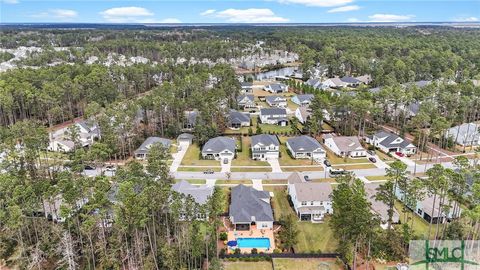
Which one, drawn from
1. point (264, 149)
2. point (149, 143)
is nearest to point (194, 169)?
point (149, 143)

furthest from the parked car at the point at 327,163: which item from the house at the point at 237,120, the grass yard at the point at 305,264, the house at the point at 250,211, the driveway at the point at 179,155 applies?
the grass yard at the point at 305,264

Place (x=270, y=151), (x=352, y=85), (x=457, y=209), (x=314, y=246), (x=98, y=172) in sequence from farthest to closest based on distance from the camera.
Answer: (x=352, y=85) < (x=270, y=151) < (x=98, y=172) < (x=457, y=209) < (x=314, y=246)

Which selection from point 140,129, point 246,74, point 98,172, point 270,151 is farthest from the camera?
point 246,74

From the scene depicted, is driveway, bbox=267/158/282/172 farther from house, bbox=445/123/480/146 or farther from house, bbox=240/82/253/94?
house, bbox=240/82/253/94

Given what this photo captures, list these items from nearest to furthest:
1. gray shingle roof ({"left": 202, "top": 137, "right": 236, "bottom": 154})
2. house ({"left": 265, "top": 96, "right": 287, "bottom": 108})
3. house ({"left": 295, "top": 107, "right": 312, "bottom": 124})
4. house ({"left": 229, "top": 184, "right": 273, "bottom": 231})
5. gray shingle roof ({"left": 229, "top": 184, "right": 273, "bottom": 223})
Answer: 1. house ({"left": 229, "top": 184, "right": 273, "bottom": 231})
2. gray shingle roof ({"left": 229, "top": 184, "right": 273, "bottom": 223})
3. gray shingle roof ({"left": 202, "top": 137, "right": 236, "bottom": 154})
4. house ({"left": 295, "top": 107, "right": 312, "bottom": 124})
5. house ({"left": 265, "top": 96, "right": 287, "bottom": 108})

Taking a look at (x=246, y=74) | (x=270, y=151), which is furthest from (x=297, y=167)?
(x=246, y=74)

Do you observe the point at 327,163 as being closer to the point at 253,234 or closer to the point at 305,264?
the point at 253,234

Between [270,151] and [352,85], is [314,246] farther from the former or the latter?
[352,85]

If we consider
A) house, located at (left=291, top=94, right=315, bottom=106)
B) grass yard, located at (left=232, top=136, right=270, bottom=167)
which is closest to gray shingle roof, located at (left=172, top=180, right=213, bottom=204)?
grass yard, located at (left=232, top=136, right=270, bottom=167)
